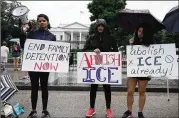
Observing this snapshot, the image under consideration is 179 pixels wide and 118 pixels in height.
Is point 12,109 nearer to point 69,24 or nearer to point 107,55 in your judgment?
point 107,55

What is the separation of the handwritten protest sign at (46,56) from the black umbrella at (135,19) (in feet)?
4.24

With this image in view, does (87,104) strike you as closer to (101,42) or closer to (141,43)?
(101,42)

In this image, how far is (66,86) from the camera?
9.86m

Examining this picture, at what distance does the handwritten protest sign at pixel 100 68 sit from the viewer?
19.4ft

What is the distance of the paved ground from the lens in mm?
6348

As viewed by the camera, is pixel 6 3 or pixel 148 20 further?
pixel 6 3

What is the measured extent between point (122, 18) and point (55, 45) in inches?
59.7

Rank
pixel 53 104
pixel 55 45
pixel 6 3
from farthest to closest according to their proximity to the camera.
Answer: pixel 6 3 < pixel 53 104 < pixel 55 45

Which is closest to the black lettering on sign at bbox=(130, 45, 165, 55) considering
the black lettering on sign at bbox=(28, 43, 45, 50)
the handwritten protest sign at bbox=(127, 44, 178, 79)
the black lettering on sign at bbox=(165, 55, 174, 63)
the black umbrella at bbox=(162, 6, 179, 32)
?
the handwritten protest sign at bbox=(127, 44, 178, 79)

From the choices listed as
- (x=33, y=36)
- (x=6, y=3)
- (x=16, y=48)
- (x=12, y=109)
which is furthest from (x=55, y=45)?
(x=6, y=3)

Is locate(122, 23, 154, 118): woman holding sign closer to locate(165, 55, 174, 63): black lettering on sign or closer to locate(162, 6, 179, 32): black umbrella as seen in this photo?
locate(165, 55, 174, 63): black lettering on sign

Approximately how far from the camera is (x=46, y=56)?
238 inches

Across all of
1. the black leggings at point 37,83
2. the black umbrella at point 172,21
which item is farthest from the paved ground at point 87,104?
the black umbrella at point 172,21

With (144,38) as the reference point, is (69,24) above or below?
above
